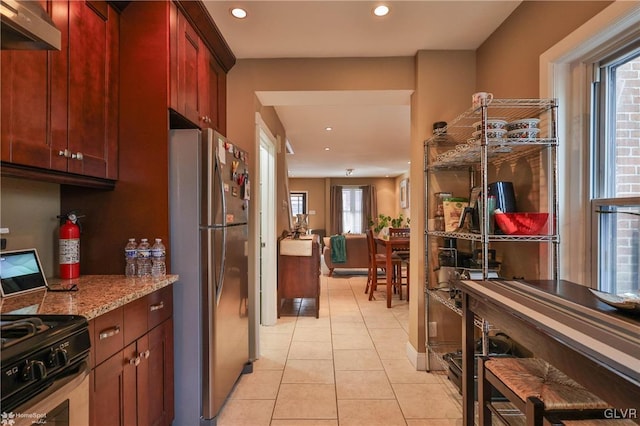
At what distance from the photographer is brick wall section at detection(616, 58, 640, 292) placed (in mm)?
1401

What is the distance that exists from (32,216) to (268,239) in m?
2.08

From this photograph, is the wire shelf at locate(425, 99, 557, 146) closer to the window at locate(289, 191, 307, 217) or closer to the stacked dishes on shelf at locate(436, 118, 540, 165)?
the stacked dishes on shelf at locate(436, 118, 540, 165)

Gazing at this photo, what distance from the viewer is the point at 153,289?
4.75 ft

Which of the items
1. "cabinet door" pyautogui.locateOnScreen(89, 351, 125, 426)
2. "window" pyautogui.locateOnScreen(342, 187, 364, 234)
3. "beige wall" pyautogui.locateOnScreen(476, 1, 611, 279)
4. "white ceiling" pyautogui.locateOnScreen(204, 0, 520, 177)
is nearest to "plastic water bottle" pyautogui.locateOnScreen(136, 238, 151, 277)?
"cabinet door" pyautogui.locateOnScreen(89, 351, 125, 426)

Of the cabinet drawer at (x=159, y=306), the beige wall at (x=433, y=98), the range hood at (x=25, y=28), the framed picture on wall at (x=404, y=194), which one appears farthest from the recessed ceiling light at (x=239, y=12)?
the framed picture on wall at (x=404, y=194)

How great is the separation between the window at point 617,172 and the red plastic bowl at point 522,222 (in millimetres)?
223

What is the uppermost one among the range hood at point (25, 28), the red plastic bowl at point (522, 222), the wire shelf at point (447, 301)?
the range hood at point (25, 28)

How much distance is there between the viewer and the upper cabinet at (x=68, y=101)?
1.17 m

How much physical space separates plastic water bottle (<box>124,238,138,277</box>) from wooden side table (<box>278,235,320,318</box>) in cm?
220

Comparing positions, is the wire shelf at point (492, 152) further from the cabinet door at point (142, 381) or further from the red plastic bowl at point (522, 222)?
the cabinet door at point (142, 381)

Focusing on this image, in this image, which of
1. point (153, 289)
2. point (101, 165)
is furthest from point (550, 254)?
point (101, 165)

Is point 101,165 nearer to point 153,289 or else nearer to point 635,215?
point 153,289

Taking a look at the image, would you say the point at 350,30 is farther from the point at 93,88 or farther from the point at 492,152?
the point at 93,88

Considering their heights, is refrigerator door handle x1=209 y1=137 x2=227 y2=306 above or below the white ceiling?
below
